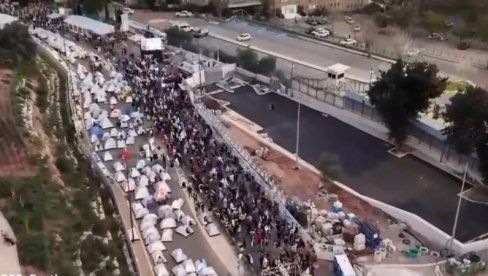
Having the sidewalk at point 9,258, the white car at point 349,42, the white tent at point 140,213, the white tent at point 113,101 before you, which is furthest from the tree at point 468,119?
the white car at point 349,42

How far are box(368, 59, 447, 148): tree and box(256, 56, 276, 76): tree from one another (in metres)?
8.12

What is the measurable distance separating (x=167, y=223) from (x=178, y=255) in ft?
5.69

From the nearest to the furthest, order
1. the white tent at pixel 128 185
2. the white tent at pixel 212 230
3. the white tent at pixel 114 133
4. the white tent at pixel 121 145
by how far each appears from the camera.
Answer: the white tent at pixel 212 230 < the white tent at pixel 128 185 < the white tent at pixel 121 145 < the white tent at pixel 114 133

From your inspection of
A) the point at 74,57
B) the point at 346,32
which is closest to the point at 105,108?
the point at 74,57

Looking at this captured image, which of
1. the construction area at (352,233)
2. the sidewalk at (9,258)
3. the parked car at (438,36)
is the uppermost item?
the sidewalk at (9,258)

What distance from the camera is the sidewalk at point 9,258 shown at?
13266 mm

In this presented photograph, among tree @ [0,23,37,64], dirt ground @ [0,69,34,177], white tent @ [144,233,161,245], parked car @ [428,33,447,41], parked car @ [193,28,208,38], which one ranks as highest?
tree @ [0,23,37,64]

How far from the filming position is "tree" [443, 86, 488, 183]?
66.0ft

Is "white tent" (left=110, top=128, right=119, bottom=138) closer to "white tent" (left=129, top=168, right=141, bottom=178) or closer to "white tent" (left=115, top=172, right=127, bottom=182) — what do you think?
"white tent" (left=115, top=172, right=127, bottom=182)

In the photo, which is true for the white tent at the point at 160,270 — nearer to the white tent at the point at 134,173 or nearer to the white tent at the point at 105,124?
the white tent at the point at 134,173

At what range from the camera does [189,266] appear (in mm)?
16141

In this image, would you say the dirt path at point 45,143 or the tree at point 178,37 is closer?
the dirt path at point 45,143

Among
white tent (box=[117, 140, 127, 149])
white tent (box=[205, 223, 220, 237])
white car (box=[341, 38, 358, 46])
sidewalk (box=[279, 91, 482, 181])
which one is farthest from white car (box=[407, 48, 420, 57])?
white tent (box=[205, 223, 220, 237])

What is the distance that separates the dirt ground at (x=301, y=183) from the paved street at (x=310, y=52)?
1127cm
